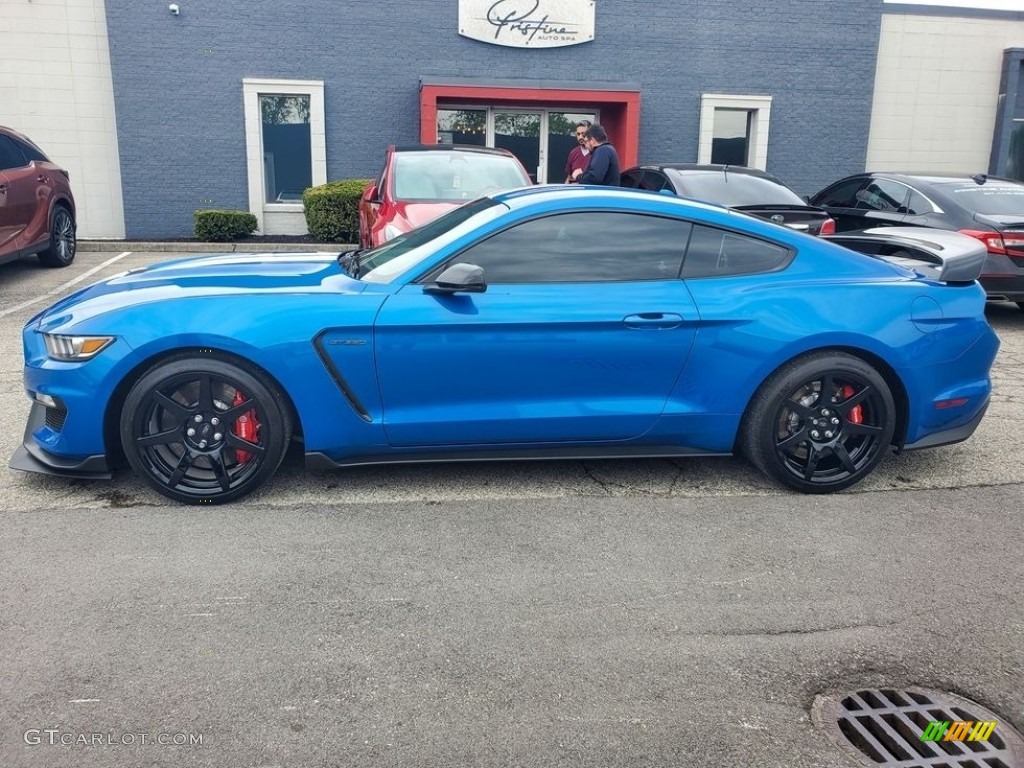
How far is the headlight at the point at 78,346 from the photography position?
3885 mm

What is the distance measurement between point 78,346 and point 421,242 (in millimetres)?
1698

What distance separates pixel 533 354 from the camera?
13.3 ft

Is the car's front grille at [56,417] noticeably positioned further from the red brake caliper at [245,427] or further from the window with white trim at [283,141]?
the window with white trim at [283,141]

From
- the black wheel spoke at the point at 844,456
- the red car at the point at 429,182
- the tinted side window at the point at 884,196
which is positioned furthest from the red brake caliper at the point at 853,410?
the tinted side window at the point at 884,196

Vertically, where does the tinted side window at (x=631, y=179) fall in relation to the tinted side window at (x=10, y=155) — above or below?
below

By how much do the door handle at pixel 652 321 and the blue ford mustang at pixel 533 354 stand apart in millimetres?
10

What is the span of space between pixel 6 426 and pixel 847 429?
468 cm

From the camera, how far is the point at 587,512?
13.3 feet

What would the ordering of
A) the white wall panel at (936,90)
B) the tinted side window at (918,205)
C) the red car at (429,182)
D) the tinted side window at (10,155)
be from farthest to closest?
the white wall panel at (936,90) → the tinted side window at (10,155) → the tinted side window at (918,205) → the red car at (429,182)

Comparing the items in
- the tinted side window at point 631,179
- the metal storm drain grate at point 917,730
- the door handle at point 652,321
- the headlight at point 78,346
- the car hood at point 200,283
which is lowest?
the metal storm drain grate at point 917,730

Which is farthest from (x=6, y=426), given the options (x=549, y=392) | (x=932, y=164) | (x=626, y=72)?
(x=932, y=164)

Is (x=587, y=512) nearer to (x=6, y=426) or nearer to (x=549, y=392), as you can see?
(x=549, y=392)

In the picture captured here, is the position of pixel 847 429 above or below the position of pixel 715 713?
above
